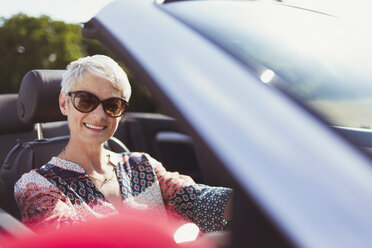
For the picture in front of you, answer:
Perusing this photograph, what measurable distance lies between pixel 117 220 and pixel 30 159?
5.68ft

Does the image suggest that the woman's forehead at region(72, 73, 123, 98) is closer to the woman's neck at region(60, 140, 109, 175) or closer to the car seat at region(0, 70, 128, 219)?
the woman's neck at region(60, 140, 109, 175)

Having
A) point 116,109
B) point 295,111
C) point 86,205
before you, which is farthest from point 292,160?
point 86,205

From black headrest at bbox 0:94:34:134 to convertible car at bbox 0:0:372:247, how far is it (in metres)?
2.08

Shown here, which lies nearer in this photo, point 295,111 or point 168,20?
point 295,111

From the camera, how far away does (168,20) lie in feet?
3.79

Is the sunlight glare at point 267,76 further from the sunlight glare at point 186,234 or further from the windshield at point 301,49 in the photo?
the sunlight glare at point 186,234

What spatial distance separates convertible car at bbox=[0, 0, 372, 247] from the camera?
75 cm

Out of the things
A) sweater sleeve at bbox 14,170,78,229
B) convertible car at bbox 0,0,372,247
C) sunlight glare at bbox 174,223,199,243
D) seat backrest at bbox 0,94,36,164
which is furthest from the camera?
seat backrest at bbox 0,94,36,164

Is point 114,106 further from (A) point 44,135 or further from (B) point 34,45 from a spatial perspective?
(B) point 34,45

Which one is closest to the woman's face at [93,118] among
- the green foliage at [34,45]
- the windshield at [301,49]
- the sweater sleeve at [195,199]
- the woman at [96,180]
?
the woman at [96,180]

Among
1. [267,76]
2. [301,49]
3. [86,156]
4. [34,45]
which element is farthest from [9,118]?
[34,45]

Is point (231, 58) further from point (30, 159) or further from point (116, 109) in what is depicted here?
point (30, 159)

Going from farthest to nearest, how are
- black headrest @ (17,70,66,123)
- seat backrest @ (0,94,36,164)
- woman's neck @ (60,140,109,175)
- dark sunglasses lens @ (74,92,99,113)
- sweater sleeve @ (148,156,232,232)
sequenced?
1. seat backrest @ (0,94,36,164)
2. black headrest @ (17,70,66,123)
3. woman's neck @ (60,140,109,175)
4. sweater sleeve @ (148,156,232,232)
5. dark sunglasses lens @ (74,92,99,113)

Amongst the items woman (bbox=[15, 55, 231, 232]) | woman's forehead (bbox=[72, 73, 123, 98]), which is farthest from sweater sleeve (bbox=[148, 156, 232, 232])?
woman's forehead (bbox=[72, 73, 123, 98])
